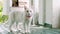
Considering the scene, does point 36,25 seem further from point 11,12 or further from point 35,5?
point 11,12

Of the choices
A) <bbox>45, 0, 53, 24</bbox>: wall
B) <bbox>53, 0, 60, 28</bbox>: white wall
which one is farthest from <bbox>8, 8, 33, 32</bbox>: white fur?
<bbox>53, 0, 60, 28</bbox>: white wall

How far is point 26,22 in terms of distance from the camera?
5.84 ft

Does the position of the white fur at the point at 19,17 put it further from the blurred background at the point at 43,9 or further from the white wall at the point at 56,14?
the white wall at the point at 56,14

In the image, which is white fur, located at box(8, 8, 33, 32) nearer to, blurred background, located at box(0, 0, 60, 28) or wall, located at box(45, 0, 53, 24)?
blurred background, located at box(0, 0, 60, 28)

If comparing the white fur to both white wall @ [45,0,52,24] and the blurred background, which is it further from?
white wall @ [45,0,52,24]

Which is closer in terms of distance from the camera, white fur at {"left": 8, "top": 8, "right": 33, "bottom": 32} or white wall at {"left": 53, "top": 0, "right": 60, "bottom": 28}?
white fur at {"left": 8, "top": 8, "right": 33, "bottom": 32}

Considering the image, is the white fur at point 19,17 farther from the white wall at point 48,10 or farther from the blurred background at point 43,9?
the white wall at point 48,10

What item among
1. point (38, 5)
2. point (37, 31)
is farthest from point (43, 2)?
point (37, 31)

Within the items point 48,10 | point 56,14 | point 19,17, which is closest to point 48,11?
point 48,10

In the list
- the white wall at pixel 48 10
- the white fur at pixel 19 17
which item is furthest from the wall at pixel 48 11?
the white fur at pixel 19 17

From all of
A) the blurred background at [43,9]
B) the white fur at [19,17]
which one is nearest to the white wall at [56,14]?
the blurred background at [43,9]

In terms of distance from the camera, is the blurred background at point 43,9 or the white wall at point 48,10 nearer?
the blurred background at point 43,9

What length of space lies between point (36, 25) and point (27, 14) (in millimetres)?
299

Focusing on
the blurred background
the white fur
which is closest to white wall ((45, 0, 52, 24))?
the blurred background
